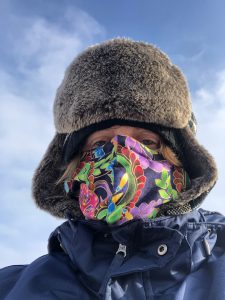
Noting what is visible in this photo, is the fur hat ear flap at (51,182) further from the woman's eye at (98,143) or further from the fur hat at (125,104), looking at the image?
the woman's eye at (98,143)

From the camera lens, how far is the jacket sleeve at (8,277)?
208 cm

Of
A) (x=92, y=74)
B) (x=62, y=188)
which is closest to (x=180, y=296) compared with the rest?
(x=62, y=188)

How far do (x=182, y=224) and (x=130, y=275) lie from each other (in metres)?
0.34

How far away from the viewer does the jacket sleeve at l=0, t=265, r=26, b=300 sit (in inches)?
82.0

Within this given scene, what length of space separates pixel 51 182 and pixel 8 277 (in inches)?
27.3

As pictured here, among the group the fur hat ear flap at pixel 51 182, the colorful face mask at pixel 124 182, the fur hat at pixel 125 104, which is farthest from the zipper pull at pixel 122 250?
the fur hat ear flap at pixel 51 182

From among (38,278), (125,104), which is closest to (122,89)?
(125,104)

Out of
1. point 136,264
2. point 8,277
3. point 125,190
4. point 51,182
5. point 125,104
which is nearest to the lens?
point 136,264

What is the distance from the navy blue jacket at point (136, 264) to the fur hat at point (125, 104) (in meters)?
0.25

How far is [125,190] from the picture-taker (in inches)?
80.7

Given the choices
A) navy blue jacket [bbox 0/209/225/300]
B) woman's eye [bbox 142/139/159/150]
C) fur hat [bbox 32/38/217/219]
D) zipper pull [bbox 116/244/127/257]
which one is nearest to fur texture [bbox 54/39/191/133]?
fur hat [bbox 32/38/217/219]

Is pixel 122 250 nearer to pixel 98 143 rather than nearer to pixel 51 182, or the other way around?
pixel 98 143

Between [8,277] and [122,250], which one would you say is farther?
[8,277]

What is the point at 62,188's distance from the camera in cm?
261
